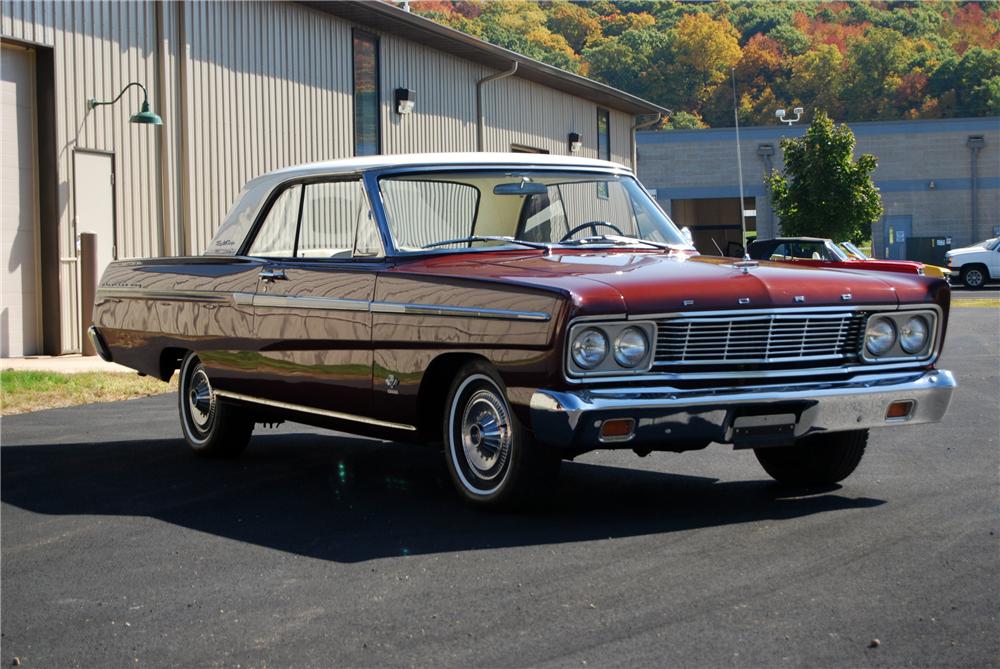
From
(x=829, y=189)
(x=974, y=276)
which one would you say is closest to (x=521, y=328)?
(x=974, y=276)

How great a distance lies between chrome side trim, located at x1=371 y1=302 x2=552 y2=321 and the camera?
566cm

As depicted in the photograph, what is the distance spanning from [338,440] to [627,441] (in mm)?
3731

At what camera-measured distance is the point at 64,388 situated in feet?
39.7

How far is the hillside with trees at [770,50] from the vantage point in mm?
69438

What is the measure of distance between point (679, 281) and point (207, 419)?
350cm

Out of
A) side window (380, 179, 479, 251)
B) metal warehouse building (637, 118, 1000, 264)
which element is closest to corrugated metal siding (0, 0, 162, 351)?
side window (380, 179, 479, 251)

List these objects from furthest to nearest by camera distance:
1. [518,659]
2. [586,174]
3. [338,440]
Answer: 1. [338,440]
2. [586,174]
3. [518,659]

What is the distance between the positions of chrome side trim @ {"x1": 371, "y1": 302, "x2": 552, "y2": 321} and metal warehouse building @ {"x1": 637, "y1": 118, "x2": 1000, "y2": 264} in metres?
50.6

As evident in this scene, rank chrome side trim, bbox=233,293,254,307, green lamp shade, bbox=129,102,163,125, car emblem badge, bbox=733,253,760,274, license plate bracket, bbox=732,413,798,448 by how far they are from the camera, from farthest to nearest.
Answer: green lamp shade, bbox=129,102,163,125 → chrome side trim, bbox=233,293,254,307 → car emblem badge, bbox=733,253,760,274 → license plate bracket, bbox=732,413,798,448

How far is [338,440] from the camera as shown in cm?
894

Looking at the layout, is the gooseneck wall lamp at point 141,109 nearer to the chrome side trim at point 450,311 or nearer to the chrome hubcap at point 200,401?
the chrome hubcap at point 200,401

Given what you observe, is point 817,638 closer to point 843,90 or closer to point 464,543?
point 464,543

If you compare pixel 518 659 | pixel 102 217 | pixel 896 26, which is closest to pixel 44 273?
pixel 102 217

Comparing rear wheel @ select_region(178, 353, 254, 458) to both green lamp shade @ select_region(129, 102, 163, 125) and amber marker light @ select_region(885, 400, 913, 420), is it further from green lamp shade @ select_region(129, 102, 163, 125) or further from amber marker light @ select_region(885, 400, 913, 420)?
green lamp shade @ select_region(129, 102, 163, 125)
